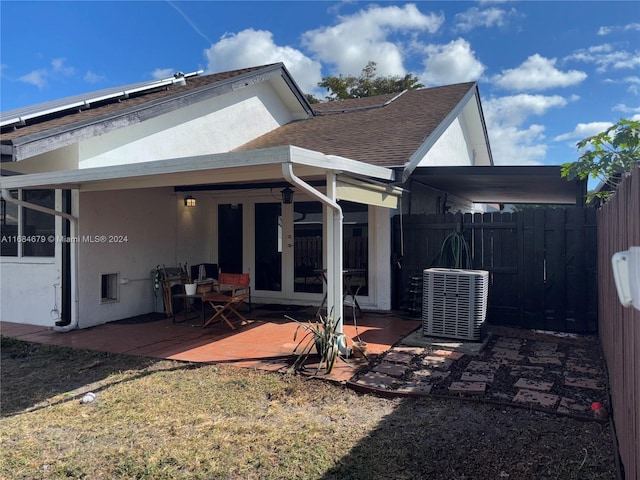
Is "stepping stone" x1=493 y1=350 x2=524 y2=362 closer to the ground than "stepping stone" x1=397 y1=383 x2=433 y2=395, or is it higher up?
higher up

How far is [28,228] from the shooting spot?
7305 mm

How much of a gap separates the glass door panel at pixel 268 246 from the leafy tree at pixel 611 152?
5.54m

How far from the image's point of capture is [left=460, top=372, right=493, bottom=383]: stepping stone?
168 inches

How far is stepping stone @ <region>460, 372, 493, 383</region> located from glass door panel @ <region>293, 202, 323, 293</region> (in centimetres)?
437

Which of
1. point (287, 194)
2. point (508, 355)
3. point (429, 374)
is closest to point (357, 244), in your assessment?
point (287, 194)

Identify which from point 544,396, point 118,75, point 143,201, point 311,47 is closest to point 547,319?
point 544,396

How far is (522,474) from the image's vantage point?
2.65 meters

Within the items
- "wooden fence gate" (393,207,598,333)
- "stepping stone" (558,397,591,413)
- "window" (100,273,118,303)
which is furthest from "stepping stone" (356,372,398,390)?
"window" (100,273,118,303)

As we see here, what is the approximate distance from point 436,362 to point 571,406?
5.10 ft

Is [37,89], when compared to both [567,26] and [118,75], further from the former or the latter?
[567,26]

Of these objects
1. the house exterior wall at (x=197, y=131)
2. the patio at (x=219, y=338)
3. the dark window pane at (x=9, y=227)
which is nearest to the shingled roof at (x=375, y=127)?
the house exterior wall at (x=197, y=131)

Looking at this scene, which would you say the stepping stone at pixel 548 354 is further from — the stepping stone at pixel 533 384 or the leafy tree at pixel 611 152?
the leafy tree at pixel 611 152

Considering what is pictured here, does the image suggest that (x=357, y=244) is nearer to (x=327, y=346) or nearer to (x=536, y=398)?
(x=327, y=346)

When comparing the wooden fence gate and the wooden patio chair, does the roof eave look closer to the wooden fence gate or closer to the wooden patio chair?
the wooden fence gate
